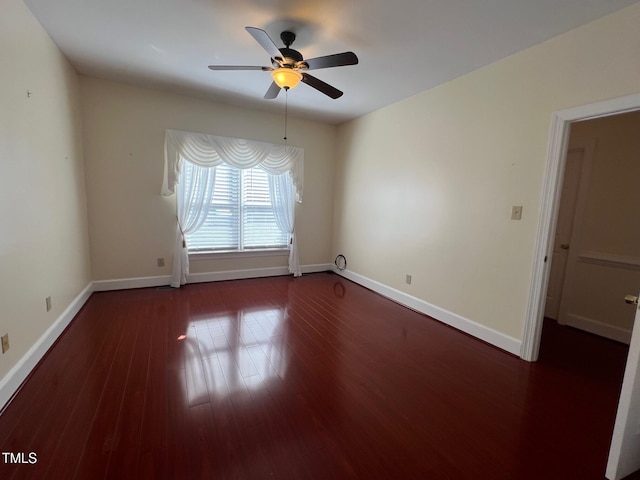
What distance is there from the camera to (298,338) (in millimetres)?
2695

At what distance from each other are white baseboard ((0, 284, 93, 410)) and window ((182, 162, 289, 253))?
1637mm

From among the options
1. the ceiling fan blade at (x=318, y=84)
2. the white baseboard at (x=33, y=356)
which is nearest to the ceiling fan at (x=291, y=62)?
the ceiling fan blade at (x=318, y=84)

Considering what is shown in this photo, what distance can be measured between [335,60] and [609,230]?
3.28 meters

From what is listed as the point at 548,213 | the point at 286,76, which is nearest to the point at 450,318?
the point at 548,213

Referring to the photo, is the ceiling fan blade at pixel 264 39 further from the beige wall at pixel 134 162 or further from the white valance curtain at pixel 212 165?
the beige wall at pixel 134 162

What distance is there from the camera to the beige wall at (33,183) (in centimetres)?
179

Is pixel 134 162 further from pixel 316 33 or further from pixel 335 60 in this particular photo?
pixel 335 60

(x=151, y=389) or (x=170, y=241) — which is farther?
(x=170, y=241)

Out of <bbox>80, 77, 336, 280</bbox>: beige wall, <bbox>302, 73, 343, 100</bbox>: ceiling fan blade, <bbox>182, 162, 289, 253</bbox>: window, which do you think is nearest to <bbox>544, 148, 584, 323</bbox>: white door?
<bbox>302, 73, 343, 100</bbox>: ceiling fan blade

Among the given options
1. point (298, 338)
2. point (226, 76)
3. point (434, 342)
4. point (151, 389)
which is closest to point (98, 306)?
point (151, 389)

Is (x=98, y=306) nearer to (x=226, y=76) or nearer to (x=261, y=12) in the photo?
(x=226, y=76)

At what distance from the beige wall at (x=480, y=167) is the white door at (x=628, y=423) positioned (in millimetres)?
1164

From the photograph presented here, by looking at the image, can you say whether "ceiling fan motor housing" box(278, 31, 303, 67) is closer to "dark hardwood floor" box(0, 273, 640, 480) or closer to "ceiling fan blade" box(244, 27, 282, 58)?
"ceiling fan blade" box(244, 27, 282, 58)

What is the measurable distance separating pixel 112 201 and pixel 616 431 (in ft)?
16.2
